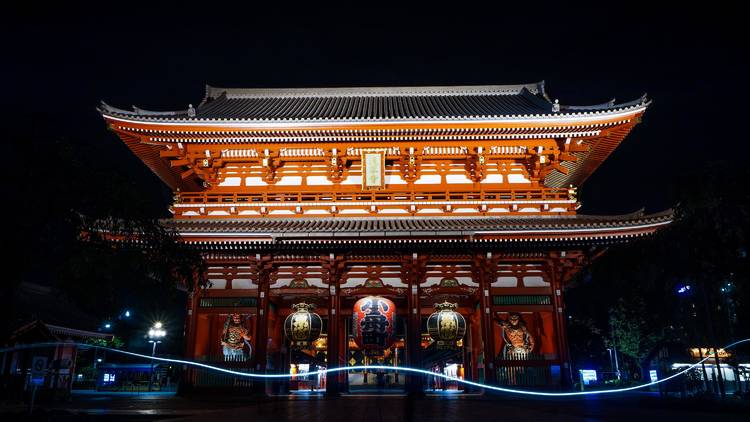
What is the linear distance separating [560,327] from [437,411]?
726 cm

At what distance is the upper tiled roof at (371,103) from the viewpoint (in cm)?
2057

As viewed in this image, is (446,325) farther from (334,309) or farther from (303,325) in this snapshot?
(303,325)

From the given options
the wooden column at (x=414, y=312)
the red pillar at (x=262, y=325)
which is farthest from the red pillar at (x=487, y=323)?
the red pillar at (x=262, y=325)

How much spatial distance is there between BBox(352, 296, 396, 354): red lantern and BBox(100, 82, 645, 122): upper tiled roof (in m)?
7.14

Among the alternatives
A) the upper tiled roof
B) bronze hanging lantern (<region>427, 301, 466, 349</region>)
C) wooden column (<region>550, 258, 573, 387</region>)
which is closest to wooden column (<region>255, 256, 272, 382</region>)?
bronze hanging lantern (<region>427, 301, 466, 349</region>)

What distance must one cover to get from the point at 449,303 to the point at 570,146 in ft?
26.5

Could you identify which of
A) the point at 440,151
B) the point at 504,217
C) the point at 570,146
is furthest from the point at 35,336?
the point at 570,146

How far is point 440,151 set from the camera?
1928 cm

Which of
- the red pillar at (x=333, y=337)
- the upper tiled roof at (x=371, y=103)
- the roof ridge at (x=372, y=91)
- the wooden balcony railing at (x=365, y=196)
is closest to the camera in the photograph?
the red pillar at (x=333, y=337)

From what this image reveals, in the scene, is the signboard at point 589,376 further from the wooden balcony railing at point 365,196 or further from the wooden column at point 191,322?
the wooden column at point 191,322

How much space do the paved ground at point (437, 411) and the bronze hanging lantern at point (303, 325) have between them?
3021 millimetres

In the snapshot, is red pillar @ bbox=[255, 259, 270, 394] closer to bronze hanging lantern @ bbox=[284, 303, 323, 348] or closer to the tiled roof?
bronze hanging lantern @ bbox=[284, 303, 323, 348]

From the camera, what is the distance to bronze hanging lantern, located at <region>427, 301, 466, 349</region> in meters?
16.3

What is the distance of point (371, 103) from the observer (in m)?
24.5
